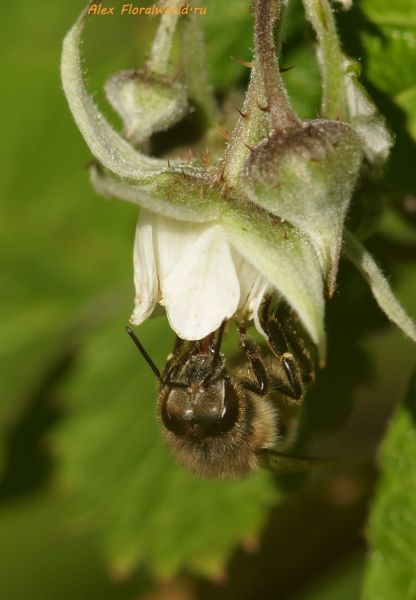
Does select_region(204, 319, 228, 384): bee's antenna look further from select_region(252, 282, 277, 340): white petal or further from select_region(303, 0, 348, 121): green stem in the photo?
select_region(303, 0, 348, 121): green stem

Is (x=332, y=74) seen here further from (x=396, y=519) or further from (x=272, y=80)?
(x=396, y=519)

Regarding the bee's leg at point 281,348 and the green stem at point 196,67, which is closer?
the bee's leg at point 281,348

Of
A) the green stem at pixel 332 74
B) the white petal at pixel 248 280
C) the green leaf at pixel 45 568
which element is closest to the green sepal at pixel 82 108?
the white petal at pixel 248 280

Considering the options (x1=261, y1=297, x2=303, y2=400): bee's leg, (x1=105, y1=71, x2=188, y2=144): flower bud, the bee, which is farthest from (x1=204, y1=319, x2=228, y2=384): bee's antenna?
(x1=105, y1=71, x2=188, y2=144): flower bud

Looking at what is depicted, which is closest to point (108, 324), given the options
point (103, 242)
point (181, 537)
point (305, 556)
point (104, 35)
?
point (103, 242)

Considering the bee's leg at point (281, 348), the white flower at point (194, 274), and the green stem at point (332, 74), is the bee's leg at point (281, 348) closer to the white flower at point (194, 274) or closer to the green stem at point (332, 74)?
the white flower at point (194, 274)

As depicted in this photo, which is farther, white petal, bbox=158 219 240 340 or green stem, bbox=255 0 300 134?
white petal, bbox=158 219 240 340

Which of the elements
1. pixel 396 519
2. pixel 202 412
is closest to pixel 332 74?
pixel 202 412
